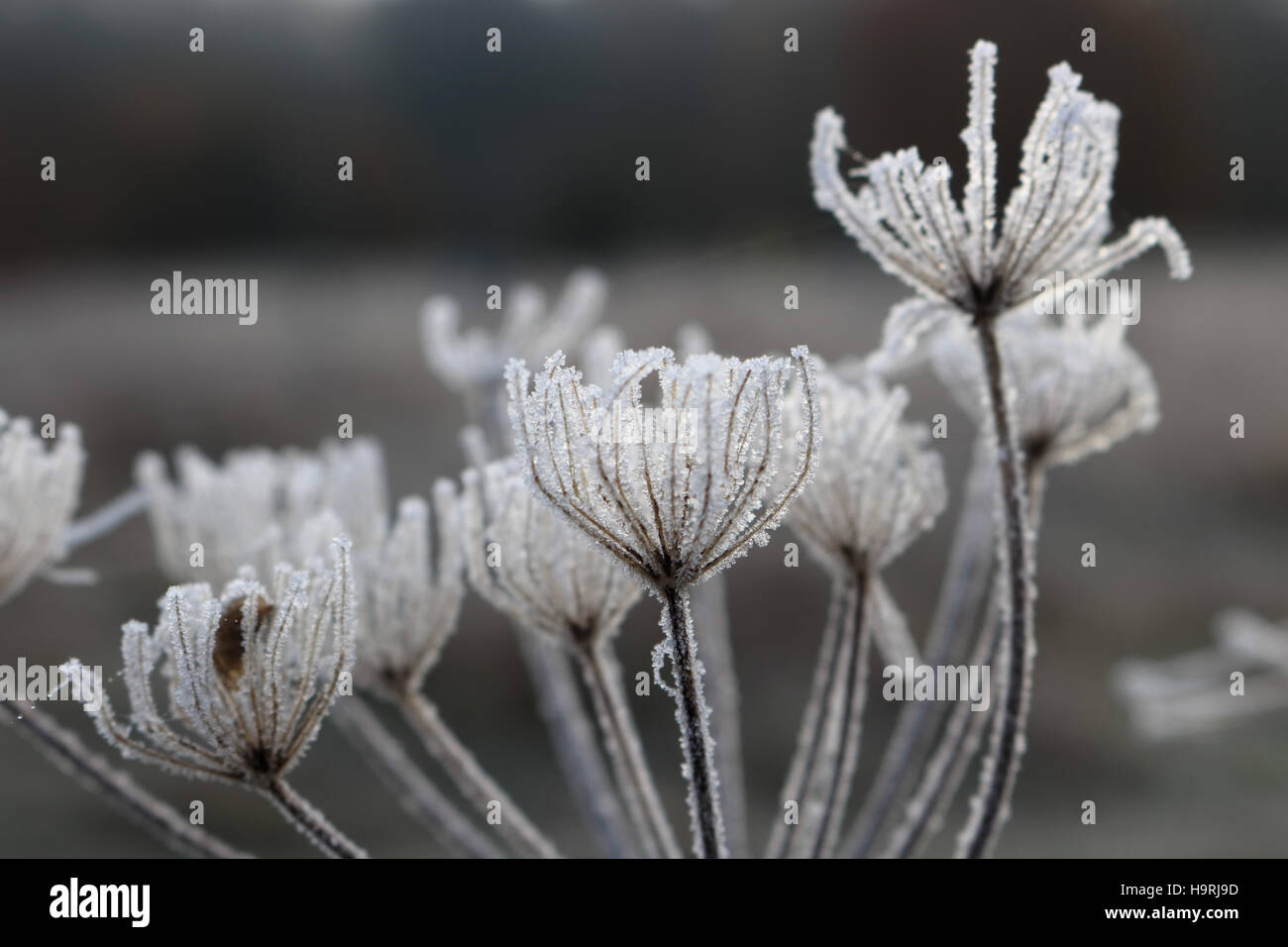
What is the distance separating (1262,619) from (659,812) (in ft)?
14.6

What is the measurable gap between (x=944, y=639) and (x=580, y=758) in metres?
0.28

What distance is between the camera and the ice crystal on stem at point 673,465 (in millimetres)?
486

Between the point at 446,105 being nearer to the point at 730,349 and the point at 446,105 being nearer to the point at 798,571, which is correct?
the point at 730,349

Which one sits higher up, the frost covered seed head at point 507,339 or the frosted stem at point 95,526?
the frost covered seed head at point 507,339

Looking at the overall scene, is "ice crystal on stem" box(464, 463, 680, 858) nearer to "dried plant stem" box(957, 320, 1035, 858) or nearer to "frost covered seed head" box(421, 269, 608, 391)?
"dried plant stem" box(957, 320, 1035, 858)

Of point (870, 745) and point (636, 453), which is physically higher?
point (636, 453)

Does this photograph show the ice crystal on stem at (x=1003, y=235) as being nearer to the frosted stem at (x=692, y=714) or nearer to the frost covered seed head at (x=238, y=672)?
the frosted stem at (x=692, y=714)

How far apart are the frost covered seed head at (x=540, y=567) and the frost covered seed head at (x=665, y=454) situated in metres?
0.11

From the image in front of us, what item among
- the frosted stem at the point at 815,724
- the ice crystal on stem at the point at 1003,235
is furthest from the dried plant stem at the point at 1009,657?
the frosted stem at the point at 815,724

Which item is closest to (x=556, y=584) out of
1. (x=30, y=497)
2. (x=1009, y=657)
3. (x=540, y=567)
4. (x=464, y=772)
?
(x=540, y=567)

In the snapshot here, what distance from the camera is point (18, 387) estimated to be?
14.9 ft

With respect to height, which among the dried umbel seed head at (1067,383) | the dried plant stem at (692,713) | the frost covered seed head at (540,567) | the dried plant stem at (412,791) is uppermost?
the dried umbel seed head at (1067,383)

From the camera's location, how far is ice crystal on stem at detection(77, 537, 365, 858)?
53 centimetres
